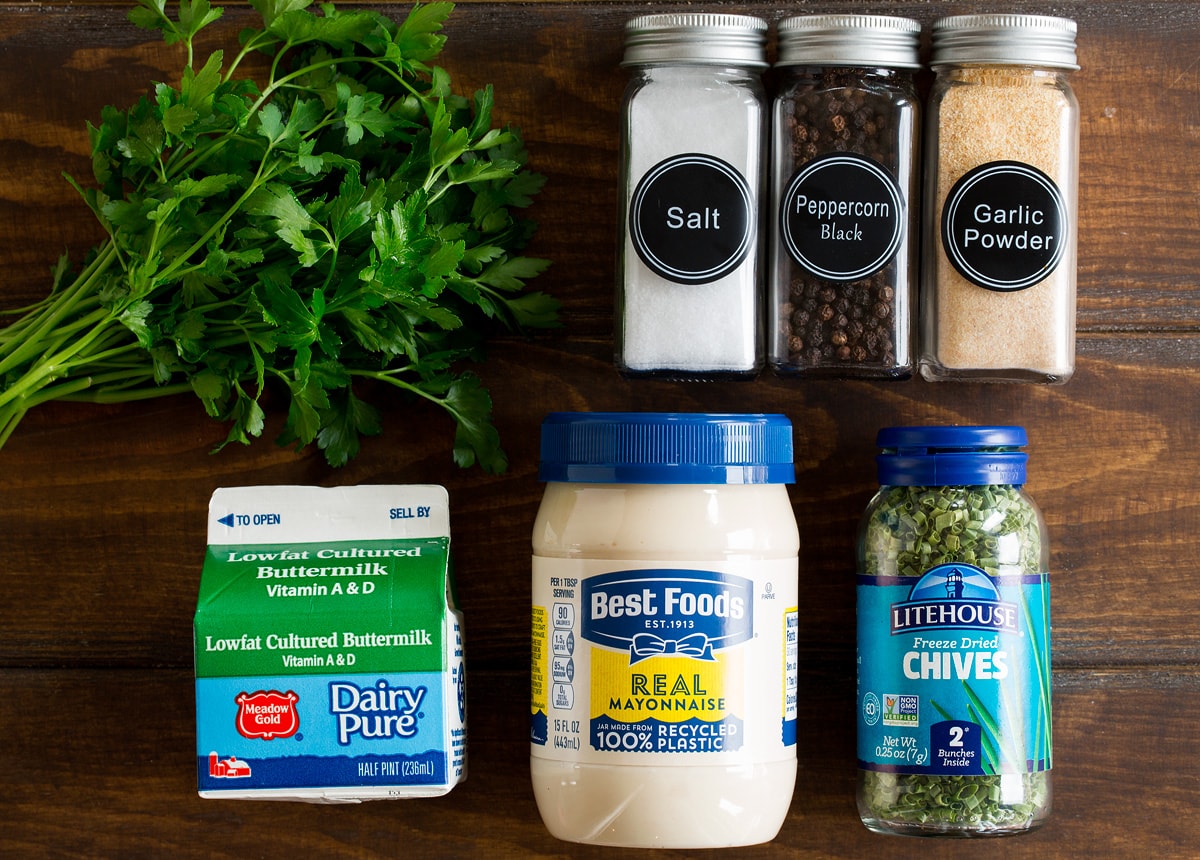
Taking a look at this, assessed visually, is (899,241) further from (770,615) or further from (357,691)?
(357,691)

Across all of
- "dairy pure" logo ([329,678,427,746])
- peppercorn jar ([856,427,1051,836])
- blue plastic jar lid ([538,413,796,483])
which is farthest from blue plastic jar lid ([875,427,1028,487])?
"dairy pure" logo ([329,678,427,746])

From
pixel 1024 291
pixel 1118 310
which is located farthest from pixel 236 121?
pixel 1118 310

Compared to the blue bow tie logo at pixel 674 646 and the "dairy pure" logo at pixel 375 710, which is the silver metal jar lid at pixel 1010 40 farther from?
the "dairy pure" logo at pixel 375 710

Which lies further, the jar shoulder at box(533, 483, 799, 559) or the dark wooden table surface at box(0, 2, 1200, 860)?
the dark wooden table surface at box(0, 2, 1200, 860)

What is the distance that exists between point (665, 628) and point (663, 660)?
0.08 ft

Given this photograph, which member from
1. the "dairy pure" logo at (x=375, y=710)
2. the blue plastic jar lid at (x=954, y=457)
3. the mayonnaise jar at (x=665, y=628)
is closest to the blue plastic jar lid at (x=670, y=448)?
the mayonnaise jar at (x=665, y=628)

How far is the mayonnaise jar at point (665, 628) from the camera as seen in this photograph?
75 centimetres

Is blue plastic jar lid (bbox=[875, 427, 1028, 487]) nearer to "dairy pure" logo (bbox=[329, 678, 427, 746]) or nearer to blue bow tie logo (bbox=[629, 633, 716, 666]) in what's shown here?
blue bow tie logo (bbox=[629, 633, 716, 666])

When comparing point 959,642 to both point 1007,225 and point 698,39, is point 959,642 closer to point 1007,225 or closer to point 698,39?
point 1007,225

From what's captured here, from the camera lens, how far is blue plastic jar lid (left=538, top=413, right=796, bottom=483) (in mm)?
748

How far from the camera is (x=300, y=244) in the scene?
0.73m

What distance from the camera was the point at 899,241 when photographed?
32.4 inches

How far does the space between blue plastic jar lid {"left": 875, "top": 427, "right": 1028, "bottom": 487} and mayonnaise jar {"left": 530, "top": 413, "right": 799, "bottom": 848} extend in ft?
0.30

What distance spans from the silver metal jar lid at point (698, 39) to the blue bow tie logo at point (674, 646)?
1.48 feet
